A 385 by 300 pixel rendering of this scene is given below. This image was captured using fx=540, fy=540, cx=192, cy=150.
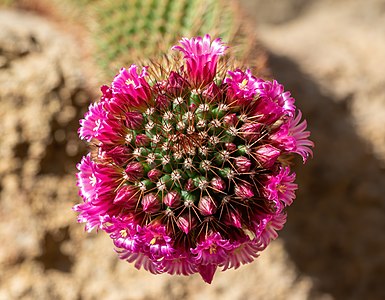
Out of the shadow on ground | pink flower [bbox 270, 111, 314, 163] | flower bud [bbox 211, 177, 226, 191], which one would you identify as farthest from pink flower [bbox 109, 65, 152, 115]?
the shadow on ground

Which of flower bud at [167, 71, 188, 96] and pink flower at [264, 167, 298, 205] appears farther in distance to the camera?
flower bud at [167, 71, 188, 96]

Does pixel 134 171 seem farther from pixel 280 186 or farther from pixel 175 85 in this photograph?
pixel 280 186

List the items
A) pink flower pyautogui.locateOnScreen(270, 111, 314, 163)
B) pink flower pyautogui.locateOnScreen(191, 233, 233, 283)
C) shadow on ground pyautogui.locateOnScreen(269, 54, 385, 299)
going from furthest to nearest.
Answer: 1. shadow on ground pyautogui.locateOnScreen(269, 54, 385, 299)
2. pink flower pyautogui.locateOnScreen(270, 111, 314, 163)
3. pink flower pyautogui.locateOnScreen(191, 233, 233, 283)

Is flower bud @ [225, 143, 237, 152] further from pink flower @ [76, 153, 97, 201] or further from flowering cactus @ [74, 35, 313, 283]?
pink flower @ [76, 153, 97, 201]

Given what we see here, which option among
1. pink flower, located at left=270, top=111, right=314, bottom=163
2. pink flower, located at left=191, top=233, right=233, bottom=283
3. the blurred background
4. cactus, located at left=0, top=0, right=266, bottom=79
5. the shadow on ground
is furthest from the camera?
the shadow on ground

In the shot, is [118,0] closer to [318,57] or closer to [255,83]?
[255,83]

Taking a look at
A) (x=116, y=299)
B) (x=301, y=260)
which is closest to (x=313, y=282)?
(x=301, y=260)

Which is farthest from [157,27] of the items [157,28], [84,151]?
[84,151]

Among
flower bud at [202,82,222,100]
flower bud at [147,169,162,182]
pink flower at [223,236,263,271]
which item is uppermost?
flower bud at [202,82,222,100]
